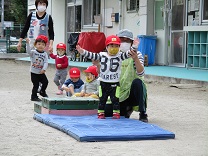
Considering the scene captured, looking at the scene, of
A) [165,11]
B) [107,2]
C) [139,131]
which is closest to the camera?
[139,131]

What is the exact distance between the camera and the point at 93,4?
2608 centimetres

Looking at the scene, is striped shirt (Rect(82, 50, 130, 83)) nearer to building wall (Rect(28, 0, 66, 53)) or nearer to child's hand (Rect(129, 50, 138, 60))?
child's hand (Rect(129, 50, 138, 60))

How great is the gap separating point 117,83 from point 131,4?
14287 millimetres

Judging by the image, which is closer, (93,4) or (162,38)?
(162,38)

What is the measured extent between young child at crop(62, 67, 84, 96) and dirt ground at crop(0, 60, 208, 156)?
748 mm

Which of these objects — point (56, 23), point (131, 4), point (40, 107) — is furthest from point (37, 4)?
point (56, 23)

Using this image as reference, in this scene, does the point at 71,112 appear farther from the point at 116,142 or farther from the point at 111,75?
the point at 116,142

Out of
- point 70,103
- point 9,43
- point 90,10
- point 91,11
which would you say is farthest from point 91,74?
point 9,43

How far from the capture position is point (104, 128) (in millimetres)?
7633

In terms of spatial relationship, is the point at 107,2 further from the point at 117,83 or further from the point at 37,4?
the point at 117,83

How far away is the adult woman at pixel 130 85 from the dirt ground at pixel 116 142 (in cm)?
39

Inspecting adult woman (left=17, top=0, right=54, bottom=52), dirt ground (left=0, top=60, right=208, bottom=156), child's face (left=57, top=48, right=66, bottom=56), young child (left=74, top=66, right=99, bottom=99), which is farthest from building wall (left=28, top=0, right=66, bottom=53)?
young child (left=74, top=66, right=99, bottom=99)

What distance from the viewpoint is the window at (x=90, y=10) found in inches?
1013

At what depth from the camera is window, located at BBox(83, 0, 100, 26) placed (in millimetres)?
25734
